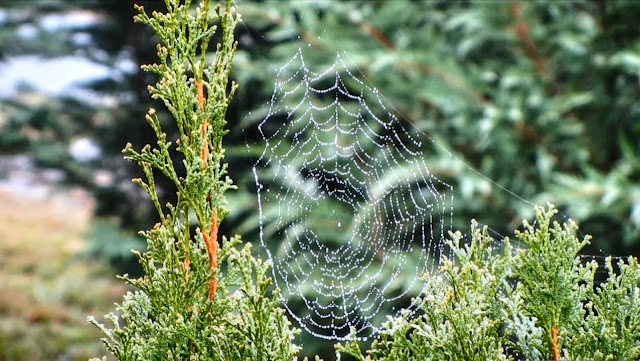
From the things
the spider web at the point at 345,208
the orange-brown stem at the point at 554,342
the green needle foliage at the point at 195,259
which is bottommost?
the orange-brown stem at the point at 554,342

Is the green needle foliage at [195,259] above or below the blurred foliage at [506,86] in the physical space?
below

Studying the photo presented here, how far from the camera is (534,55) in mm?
3260

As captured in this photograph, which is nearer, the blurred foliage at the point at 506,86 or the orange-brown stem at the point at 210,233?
the orange-brown stem at the point at 210,233

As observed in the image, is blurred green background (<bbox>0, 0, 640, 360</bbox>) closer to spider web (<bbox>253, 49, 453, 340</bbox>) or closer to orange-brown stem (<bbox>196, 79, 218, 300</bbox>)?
spider web (<bbox>253, 49, 453, 340</bbox>)

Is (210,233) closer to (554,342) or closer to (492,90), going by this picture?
(554,342)

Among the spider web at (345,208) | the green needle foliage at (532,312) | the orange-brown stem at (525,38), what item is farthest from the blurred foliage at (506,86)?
the green needle foliage at (532,312)

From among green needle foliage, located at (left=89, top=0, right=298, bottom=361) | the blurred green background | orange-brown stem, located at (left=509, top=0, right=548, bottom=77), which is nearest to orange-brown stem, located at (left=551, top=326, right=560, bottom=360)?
green needle foliage, located at (left=89, top=0, right=298, bottom=361)

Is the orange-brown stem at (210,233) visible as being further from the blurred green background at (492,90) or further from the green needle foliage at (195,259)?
the blurred green background at (492,90)

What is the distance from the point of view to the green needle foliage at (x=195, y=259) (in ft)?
3.07

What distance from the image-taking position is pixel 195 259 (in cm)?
97

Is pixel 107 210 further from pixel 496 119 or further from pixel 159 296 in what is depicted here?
pixel 159 296

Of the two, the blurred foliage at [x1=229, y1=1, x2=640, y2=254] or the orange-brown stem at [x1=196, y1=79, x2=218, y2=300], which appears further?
the blurred foliage at [x1=229, y1=1, x2=640, y2=254]

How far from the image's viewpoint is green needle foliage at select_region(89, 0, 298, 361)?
935 millimetres

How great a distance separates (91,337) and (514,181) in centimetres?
436
